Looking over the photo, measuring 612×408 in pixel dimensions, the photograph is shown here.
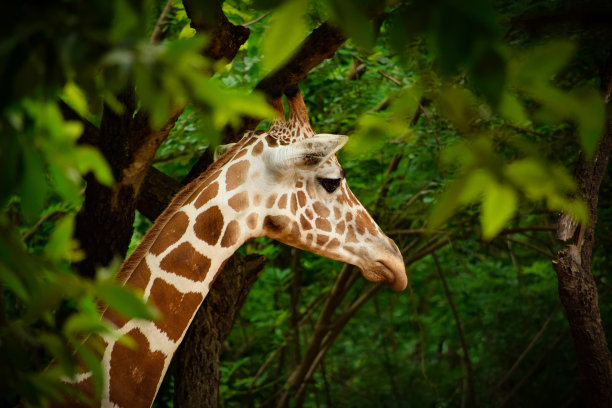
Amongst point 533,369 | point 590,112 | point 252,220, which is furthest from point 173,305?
point 533,369

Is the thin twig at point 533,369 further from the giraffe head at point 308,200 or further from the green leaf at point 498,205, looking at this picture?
the green leaf at point 498,205

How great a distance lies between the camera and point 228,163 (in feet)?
8.68

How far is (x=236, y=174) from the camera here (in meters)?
2.60

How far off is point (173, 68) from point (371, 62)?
3.80 metres

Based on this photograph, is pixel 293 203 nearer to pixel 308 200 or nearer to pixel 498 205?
pixel 308 200

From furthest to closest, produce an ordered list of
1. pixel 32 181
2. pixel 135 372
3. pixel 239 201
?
pixel 239 201, pixel 135 372, pixel 32 181

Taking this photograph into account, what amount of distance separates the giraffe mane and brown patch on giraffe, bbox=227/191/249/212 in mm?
159

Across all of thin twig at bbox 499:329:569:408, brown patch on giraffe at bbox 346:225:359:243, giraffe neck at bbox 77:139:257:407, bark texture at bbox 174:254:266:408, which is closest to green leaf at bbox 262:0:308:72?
giraffe neck at bbox 77:139:257:407

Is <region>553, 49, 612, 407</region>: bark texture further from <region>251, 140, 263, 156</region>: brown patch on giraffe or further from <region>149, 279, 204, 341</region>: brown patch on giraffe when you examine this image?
<region>149, 279, 204, 341</region>: brown patch on giraffe

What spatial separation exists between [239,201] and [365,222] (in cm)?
55

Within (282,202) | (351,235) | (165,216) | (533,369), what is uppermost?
(165,216)

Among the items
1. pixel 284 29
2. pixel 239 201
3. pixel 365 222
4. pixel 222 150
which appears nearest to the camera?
pixel 284 29

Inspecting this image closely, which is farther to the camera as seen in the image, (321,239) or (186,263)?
(321,239)

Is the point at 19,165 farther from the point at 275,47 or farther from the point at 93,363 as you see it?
the point at 275,47
